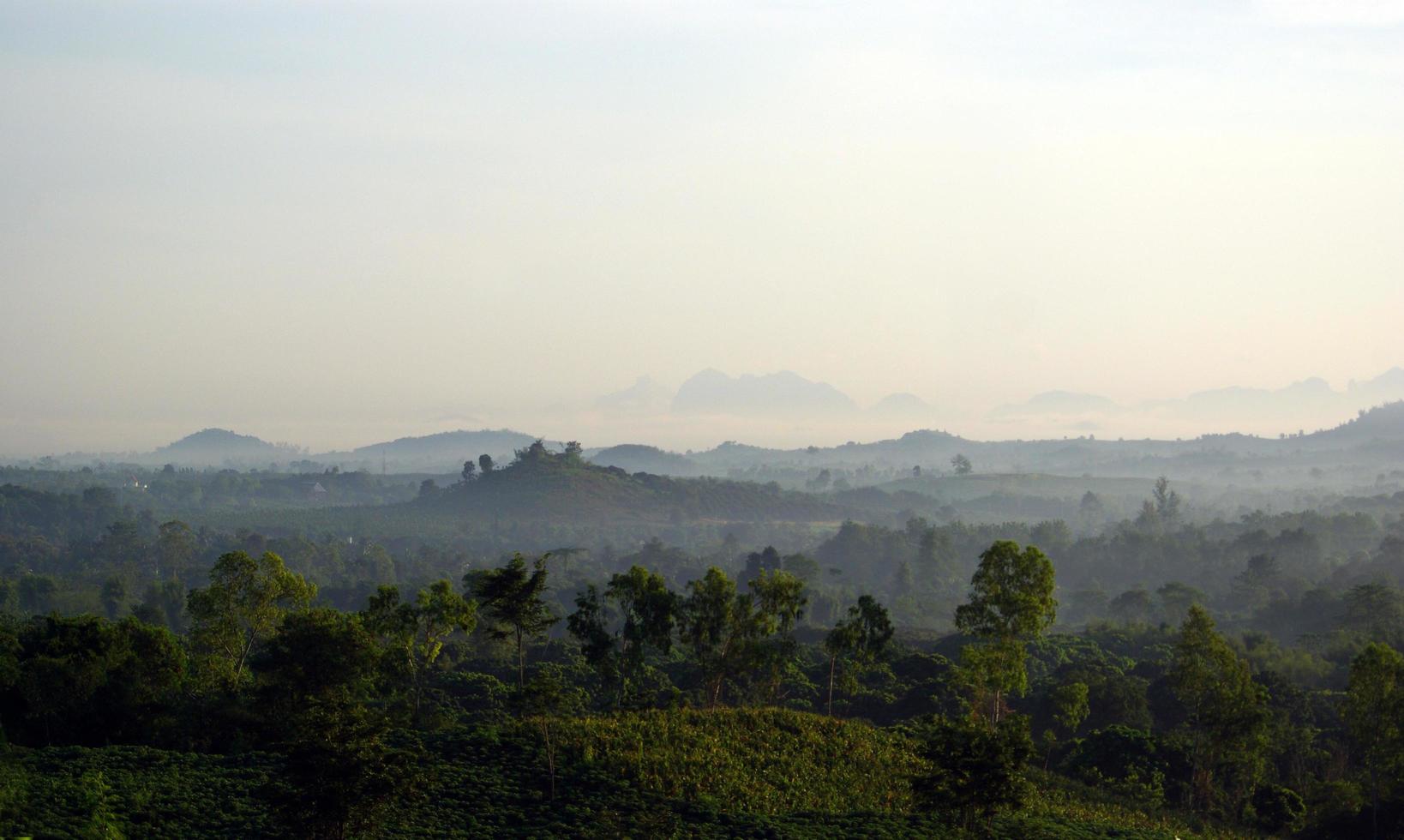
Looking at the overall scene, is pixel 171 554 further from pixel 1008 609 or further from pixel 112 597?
pixel 1008 609

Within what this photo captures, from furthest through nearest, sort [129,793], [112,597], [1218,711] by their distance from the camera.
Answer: [112,597], [1218,711], [129,793]

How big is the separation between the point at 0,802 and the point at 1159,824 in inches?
1397

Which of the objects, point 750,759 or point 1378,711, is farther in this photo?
point 1378,711

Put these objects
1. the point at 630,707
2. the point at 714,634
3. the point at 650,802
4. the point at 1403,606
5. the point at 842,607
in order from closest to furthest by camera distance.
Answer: the point at 650,802 < the point at 630,707 < the point at 714,634 < the point at 1403,606 < the point at 842,607

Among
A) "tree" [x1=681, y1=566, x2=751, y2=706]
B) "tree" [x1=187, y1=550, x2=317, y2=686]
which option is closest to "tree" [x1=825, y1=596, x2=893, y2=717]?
"tree" [x1=681, y1=566, x2=751, y2=706]

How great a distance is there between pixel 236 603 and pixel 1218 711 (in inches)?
1574

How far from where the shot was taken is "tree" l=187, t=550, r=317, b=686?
4084cm

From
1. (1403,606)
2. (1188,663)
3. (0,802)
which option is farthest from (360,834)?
(1403,606)

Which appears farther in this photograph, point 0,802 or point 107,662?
point 107,662

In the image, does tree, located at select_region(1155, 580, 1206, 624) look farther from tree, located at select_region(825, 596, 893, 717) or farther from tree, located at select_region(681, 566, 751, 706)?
tree, located at select_region(681, 566, 751, 706)

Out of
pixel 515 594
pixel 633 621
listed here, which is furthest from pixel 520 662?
pixel 633 621

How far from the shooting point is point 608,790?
3134 centimetres

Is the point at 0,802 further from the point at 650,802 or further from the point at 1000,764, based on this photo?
the point at 1000,764

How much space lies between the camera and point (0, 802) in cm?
2380
